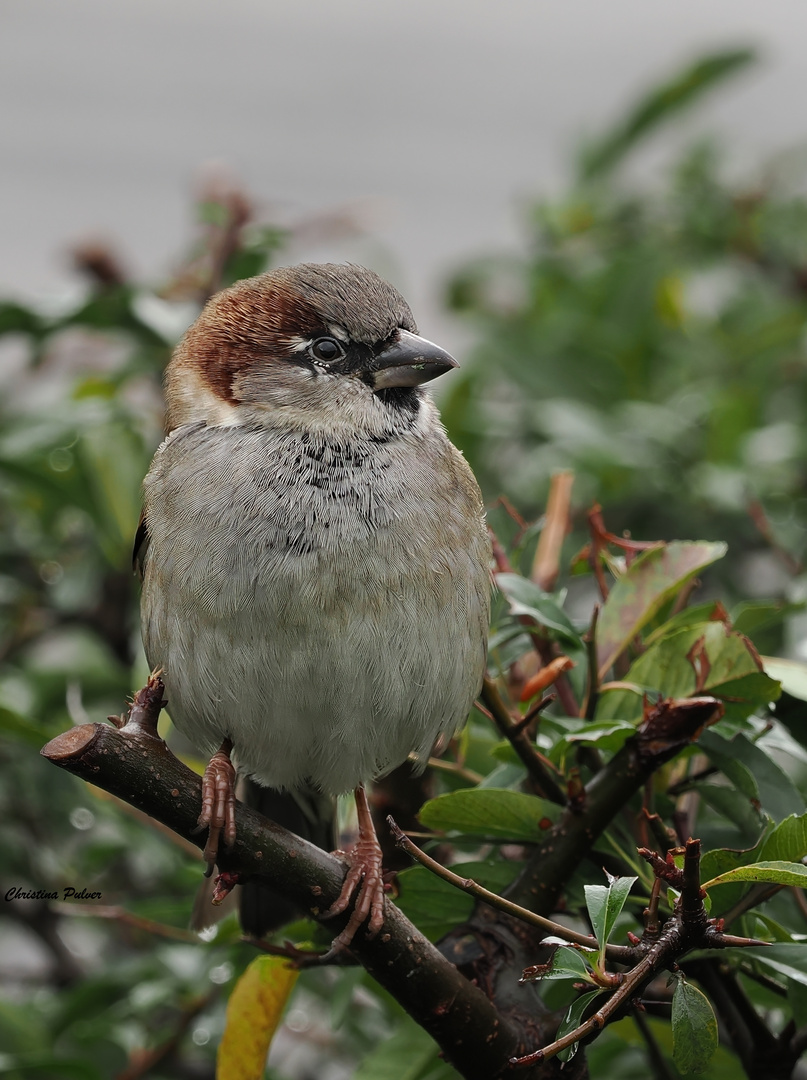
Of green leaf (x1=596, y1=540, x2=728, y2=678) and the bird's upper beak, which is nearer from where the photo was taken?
green leaf (x1=596, y1=540, x2=728, y2=678)

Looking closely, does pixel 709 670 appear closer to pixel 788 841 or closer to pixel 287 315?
pixel 788 841

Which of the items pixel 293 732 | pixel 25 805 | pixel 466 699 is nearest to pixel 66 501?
pixel 25 805

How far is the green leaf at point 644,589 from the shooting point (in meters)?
1.42

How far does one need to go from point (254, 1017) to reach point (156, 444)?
117cm

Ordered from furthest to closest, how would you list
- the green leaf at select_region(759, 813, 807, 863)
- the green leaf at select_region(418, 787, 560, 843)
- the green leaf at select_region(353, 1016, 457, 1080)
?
1. the green leaf at select_region(353, 1016, 457, 1080)
2. the green leaf at select_region(418, 787, 560, 843)
3. the green leaf at select_region(759, 813, 807, 863)

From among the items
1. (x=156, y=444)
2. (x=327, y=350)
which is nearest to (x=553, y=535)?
(x=327, y=350)

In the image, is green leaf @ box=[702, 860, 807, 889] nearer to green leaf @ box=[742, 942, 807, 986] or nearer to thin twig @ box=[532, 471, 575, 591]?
green leaf @ box=[742, 942, 807, 986]

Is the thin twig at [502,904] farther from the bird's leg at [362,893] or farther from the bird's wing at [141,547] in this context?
the bird's wing at [141,547]

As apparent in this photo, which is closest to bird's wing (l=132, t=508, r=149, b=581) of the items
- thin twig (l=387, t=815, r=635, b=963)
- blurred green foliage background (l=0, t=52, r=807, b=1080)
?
blurred green foliage background (l=0, t=52, r=807, b=1080)

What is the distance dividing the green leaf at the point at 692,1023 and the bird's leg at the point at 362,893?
0.31m

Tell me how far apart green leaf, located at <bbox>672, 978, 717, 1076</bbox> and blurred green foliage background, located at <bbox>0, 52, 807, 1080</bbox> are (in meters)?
0.60

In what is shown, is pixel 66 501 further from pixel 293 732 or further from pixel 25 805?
pixel 293 732

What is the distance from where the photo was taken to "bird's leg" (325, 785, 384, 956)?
1.18 meters

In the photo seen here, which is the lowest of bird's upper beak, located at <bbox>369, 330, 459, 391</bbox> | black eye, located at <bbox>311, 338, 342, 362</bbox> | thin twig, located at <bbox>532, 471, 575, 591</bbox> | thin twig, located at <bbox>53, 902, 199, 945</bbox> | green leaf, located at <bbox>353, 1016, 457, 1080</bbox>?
thin twig, located at <bbox>53, 902, 199, 945</bbox>
